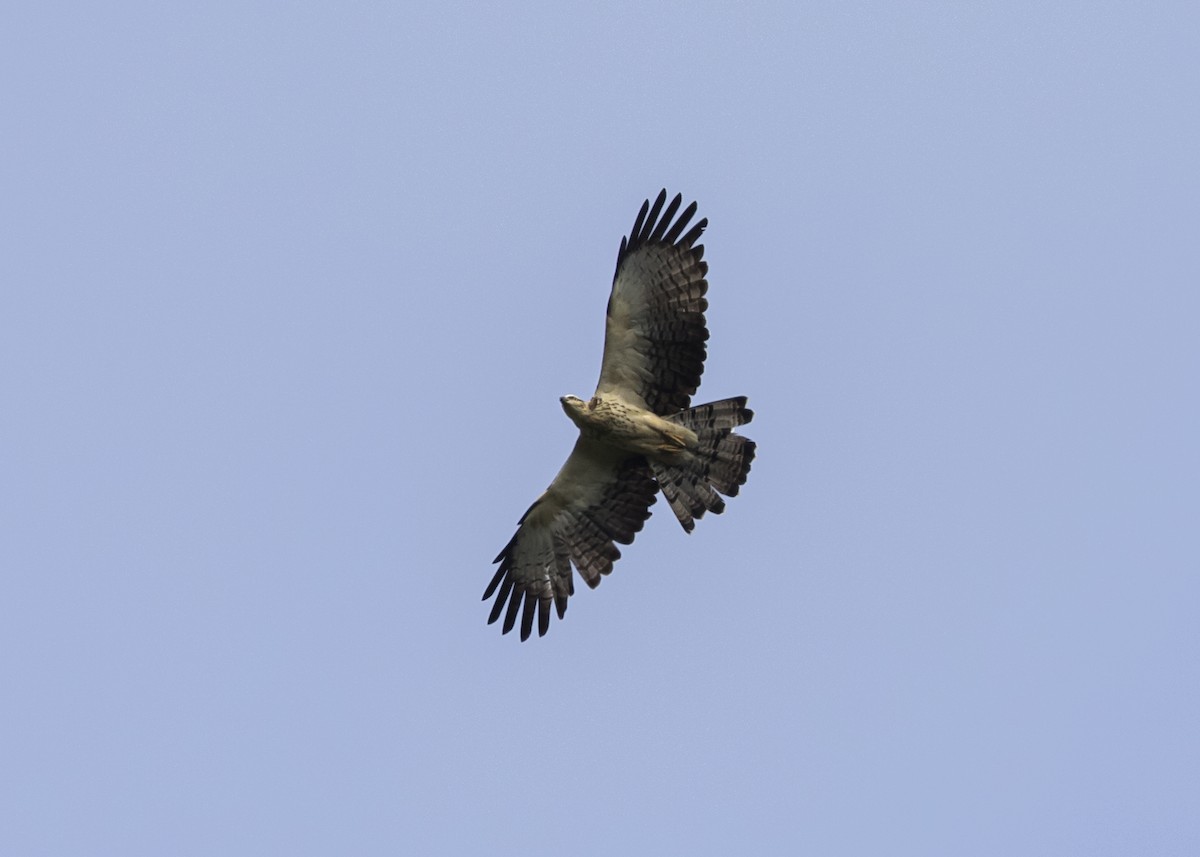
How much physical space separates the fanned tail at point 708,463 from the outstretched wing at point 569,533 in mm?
381

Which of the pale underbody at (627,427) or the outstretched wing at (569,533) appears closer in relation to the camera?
the pale underbody at (627,427)

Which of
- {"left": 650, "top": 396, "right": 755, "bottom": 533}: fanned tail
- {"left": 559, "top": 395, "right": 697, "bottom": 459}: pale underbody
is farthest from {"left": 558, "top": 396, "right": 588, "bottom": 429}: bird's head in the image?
{"left": 650, "top": 396, "right": 755, "bottom": 533}: fanned tail

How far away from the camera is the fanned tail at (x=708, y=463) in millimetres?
19438

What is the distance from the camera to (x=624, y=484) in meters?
20.0

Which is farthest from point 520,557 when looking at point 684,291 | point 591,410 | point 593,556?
point 684,291

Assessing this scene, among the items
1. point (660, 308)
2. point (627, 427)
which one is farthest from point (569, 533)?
point (660, 308)

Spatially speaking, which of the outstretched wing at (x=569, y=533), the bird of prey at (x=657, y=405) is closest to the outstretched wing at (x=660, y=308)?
the bird of prey at (x=657, y=405)

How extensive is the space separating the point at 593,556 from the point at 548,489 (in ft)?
2.71

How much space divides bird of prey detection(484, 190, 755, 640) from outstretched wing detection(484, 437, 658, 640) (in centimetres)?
2

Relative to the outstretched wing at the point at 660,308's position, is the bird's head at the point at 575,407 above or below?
below

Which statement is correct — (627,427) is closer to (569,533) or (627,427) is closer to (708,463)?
(708,463)

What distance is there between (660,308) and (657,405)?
3.11ft

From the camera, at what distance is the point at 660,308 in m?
19.3

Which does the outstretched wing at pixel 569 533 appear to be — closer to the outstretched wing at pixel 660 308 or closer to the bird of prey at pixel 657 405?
the bird of prey at pixel 657 405
